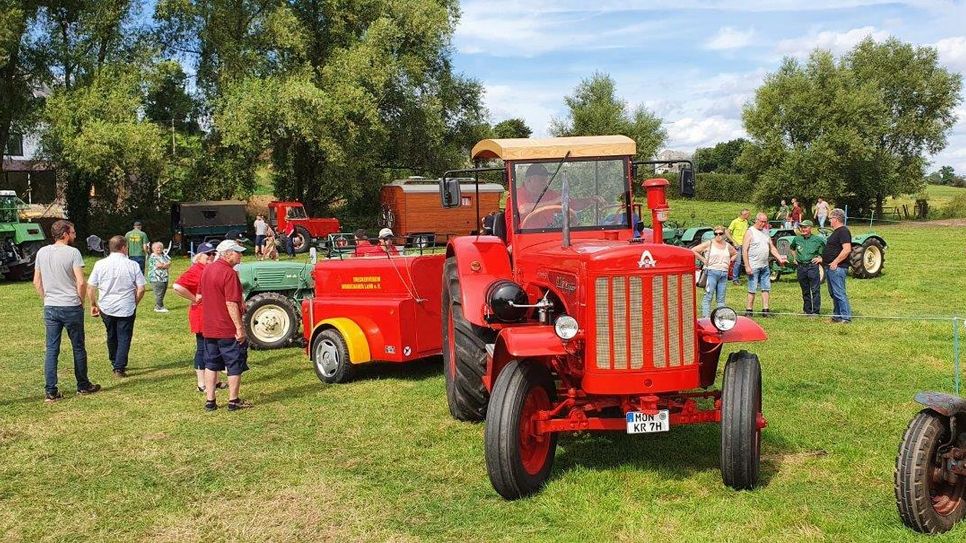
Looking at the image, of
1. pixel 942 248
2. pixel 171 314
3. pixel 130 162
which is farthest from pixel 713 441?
pixel 130 162

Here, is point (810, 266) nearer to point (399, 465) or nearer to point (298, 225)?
point (399, 465)

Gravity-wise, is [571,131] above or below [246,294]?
above

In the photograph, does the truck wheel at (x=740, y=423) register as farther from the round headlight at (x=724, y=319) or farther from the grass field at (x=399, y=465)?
the round headlight at (x=724, y=319)

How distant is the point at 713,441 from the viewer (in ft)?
19.4

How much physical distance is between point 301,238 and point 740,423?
24.0 metres

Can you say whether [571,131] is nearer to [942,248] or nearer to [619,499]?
[942,248]

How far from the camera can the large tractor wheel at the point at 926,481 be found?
Answer: 13.3 feet

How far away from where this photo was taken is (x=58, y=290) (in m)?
7.85

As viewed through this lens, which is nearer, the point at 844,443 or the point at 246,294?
the point at 844,443

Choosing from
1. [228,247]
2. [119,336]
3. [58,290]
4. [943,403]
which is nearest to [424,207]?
[119,336]

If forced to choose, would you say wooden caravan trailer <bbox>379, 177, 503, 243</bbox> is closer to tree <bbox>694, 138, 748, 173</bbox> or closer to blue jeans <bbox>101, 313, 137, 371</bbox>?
blue jeans <bbox>101, 313, 137, 371</bbox>

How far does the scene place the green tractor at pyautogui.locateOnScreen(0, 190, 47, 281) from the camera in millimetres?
20259

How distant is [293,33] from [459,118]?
8024 millimetres

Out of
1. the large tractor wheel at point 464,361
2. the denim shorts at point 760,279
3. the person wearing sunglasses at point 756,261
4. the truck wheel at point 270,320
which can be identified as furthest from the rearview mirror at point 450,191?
the denim shorts at point 760,279
